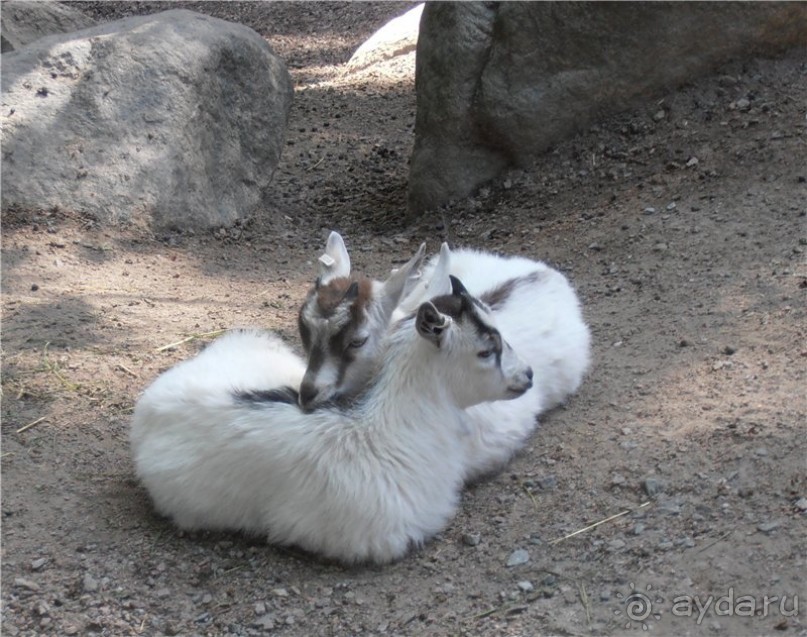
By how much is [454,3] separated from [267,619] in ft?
20.3

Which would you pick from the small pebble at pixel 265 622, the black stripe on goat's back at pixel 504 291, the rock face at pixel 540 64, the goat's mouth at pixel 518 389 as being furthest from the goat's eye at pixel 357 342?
the rock face at pixel 540 64

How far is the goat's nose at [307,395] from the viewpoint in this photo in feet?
16.4

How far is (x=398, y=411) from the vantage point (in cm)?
507

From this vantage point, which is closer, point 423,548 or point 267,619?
point 267,619

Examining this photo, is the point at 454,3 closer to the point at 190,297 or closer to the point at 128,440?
the point at 190,297

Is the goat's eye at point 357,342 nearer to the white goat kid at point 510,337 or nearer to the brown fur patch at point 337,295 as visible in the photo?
the white goat kid at point 510,337

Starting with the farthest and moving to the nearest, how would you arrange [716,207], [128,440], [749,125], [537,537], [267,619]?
[749,125], [716,207], [128,440], [537,537], [267,619]

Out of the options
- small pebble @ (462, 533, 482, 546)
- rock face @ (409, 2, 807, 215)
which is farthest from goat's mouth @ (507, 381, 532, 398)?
rock face @ (409, 2, 807, 215)

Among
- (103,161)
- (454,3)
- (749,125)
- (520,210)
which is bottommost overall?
(520,210)

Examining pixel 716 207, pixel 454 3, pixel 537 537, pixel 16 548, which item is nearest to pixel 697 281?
pixel 716 207

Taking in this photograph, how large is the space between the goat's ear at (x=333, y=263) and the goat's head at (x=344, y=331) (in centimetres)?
11

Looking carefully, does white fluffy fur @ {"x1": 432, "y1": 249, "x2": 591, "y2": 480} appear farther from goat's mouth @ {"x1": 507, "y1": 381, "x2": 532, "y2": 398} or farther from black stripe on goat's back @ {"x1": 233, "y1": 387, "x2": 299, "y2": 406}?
black stripe on goat's back @ {"x1": 233, "y1": 387, "x2": 299, "y2": 406}

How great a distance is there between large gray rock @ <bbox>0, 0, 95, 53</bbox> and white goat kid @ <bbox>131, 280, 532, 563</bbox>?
24.4ft

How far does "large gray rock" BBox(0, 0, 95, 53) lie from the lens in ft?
36.7
